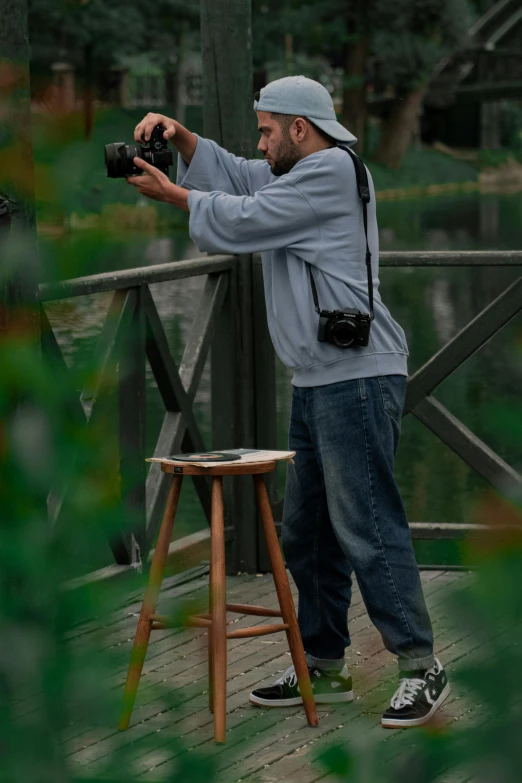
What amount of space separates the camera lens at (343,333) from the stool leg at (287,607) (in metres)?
0.44

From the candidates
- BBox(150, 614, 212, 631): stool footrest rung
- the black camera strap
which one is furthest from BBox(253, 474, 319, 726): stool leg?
BBox(150, 614, 212, 631): stool footrest rung

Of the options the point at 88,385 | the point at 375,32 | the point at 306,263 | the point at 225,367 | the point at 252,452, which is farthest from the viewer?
the point at 375,32

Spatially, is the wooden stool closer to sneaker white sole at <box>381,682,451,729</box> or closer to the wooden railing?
the wooden railing

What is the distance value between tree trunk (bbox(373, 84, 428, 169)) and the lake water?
27.8 feet

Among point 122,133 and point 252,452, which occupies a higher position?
point 122,133

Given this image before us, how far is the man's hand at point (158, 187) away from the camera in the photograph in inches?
138

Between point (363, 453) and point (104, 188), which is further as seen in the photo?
point (363, 453)

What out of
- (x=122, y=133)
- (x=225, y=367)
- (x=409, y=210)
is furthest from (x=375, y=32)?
(x=122, y=133)

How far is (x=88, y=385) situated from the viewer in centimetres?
162

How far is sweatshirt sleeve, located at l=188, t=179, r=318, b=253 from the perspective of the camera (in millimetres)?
3596

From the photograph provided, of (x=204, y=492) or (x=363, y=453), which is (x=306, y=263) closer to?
(x=363, y=453)

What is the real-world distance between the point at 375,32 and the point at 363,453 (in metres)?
46.8

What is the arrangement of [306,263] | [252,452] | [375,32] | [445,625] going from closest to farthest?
[445,625] → [306,263] → [252,452] → [375,32]

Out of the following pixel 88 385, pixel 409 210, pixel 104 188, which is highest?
pixel 104 188
